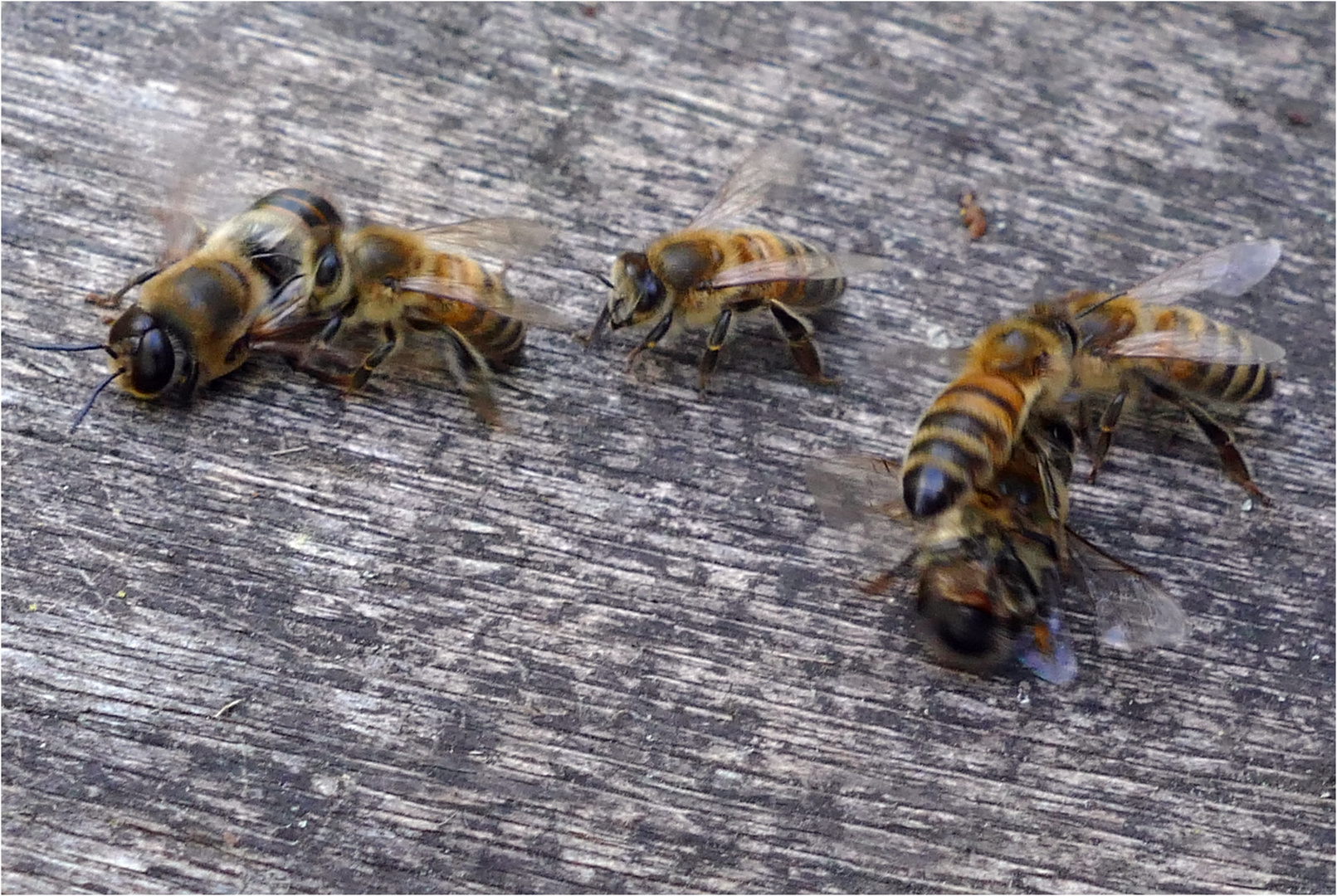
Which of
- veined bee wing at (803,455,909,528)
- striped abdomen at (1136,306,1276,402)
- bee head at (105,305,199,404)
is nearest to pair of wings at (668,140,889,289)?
veined bee wing at (803,455,909,528)

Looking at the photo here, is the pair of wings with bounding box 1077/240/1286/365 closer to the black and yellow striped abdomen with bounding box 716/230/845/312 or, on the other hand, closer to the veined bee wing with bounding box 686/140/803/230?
the black and yellow striped abdomen with bounding box 716/230/845/312

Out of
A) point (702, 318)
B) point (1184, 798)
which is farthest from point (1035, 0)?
point (1184, 798)

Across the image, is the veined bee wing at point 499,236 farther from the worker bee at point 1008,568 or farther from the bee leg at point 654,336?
the worker bee at point 1008,568

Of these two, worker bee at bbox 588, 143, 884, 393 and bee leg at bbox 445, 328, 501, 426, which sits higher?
worker bee at bbox 588, 143, 884, 393

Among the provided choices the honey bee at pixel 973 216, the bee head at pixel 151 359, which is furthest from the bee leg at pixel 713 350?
the bee head at pixel 151 359

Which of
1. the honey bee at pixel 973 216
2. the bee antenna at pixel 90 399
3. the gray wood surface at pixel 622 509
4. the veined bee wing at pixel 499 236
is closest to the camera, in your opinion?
the gray wood surface at pixel 622 509

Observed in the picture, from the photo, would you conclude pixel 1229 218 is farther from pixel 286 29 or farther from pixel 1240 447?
pixel 286 29

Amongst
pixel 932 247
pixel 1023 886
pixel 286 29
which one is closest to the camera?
pixel 1023 886
